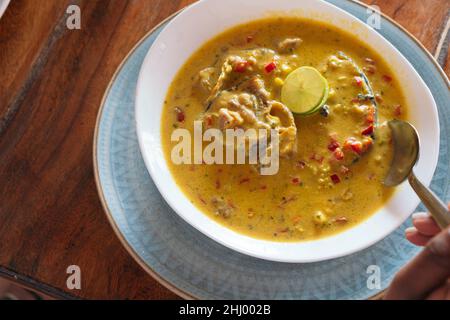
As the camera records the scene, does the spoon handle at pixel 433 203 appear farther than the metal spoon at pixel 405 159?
No

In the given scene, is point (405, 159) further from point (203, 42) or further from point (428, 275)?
point (203, 42)

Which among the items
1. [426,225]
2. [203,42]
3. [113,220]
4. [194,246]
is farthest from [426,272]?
[203,42]

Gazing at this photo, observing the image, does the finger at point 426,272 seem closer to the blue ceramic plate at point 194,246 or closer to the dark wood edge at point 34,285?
the blue ceramic plate at point 194,246

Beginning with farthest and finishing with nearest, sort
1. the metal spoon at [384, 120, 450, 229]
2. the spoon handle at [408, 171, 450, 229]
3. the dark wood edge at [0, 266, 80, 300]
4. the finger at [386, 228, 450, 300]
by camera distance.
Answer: the dark wood edge at [0, 266, 80, 300] → the metal spoon at [384, 120, 450, 229] → the spoon handle at [408, 171, 450, 229] → the finger at [386, 228, 450, 300]

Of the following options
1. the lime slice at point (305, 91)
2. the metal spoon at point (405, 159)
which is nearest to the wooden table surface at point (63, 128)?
Result: the metal spoon at point (405, 159)

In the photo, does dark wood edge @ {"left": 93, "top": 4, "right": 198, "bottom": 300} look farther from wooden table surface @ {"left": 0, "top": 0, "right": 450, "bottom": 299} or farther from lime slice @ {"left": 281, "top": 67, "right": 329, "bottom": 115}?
lime slice @ {"left": 281, "top": 67, "right": 329, "bottom": 115}

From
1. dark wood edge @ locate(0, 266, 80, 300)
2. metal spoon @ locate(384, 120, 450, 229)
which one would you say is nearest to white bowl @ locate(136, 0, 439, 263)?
metal spoon @ locate(384, 120, 450, 229)
